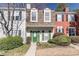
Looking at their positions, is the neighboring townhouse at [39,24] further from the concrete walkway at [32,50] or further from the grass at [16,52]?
the grass at [16,52]

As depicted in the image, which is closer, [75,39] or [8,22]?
[8,22]

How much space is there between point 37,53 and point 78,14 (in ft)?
12.5

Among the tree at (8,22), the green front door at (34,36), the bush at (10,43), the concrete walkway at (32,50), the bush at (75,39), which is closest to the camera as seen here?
the concrete walkway at (32,50)

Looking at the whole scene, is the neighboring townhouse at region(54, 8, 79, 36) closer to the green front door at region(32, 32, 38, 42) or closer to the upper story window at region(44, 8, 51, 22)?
the upper story window at region(44, 8, 51, 22)

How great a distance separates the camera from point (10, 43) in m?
17.7

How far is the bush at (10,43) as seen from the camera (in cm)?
1755

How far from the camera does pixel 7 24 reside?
17.9 meters

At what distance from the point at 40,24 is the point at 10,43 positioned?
2252 millimetres

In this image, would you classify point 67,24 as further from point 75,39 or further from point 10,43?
point 10,43

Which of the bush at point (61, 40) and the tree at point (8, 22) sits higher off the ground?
the tree at point (8, 22)

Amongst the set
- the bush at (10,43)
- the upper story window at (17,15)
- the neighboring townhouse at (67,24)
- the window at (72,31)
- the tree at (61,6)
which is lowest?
the bush at (10,43)

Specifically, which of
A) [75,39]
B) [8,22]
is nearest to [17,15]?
[8,22]

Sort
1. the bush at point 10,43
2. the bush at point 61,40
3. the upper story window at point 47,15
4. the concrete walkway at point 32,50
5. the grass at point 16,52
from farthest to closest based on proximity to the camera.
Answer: the upper story window at point 47,15 → the bush at point 61,40 → the bush at point 10,43 → the grass at point 16,52 → the concrete walkway at point 32,50

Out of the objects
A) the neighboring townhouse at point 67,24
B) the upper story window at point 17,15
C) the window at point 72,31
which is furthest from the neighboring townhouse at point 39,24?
the window at point 72,31
